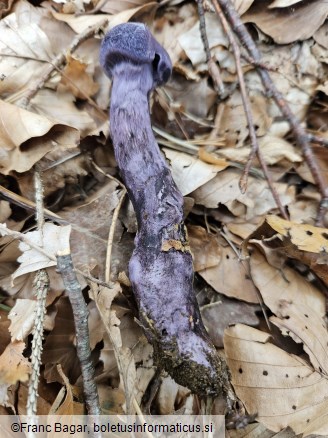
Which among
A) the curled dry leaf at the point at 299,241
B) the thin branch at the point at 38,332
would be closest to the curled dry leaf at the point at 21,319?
the thin branch at the point at 38,332

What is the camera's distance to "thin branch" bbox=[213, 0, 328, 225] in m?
1.72

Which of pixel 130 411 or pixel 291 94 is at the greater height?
pixel 291 94

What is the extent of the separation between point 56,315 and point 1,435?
43 cm

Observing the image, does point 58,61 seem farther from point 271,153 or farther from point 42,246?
point 271,153

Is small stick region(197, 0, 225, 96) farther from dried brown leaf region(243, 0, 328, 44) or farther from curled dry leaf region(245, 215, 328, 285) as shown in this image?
curled dry leaf region(245, 215, 328, 285)

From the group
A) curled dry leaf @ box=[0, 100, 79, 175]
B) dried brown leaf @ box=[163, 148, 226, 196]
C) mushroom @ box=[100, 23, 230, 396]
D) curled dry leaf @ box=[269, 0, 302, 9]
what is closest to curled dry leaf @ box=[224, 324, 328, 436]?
mushroom @ box=[100, 23, 230, 396]

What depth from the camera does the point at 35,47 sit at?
1973 millimetres

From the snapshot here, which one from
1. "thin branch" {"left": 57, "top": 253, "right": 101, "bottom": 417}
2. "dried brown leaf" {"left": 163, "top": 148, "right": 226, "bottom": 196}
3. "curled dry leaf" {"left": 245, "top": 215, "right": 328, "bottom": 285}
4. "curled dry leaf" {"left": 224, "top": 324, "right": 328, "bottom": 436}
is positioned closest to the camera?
"thin branch" {"left": 57, "top": 253, "right": 101, "bottom": 417}

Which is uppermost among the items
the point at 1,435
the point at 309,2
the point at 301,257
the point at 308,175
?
the point at 309,2

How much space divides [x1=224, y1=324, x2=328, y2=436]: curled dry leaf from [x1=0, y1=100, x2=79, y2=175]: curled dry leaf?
1.12 meters

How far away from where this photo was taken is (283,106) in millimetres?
1818

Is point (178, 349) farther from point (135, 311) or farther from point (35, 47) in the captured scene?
point (35, 47)

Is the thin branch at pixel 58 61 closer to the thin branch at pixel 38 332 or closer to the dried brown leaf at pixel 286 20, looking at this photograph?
the thin branch at pixel 38 332

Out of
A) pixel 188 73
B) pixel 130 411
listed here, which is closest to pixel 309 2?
pixel 188 73
